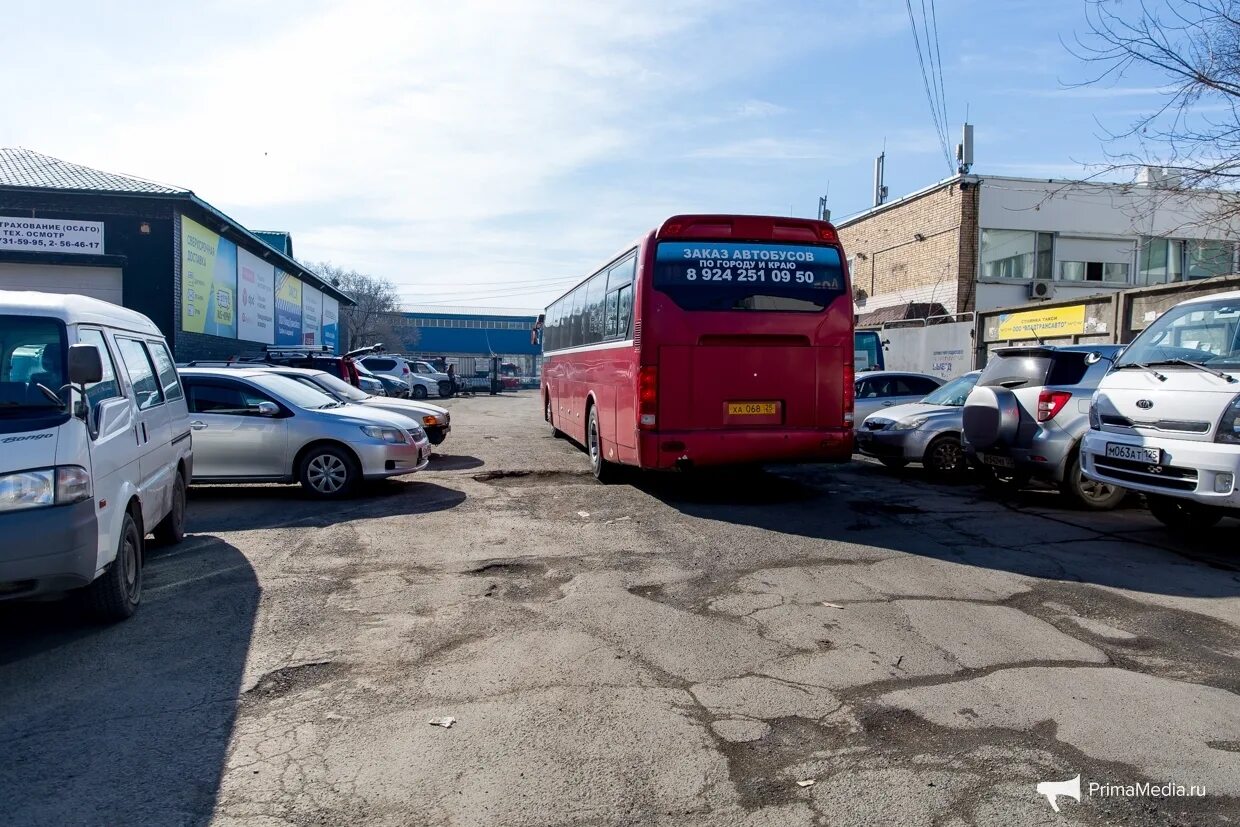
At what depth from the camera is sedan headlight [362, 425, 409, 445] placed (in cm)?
1012

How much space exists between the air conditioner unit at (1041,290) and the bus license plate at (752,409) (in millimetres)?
22116

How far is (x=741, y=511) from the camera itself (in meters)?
9.19

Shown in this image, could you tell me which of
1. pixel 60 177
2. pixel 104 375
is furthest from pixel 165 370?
pixel 60 177

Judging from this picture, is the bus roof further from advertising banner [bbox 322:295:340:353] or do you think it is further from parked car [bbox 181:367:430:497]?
advertising banner [bbox 322:295:340:353]

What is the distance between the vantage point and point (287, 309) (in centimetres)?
3609

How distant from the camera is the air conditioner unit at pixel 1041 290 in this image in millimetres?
27953

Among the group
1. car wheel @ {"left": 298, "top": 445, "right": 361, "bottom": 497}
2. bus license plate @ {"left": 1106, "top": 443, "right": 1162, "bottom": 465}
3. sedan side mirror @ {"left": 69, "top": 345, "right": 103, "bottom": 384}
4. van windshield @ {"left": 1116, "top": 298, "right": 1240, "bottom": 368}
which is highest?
van windshield @ {"left": 1116, "top": 298, "right": 1240, "bottom": 368}

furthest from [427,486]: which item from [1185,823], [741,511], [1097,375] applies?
[1185,823]

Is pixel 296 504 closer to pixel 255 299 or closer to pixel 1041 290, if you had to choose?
pixel 255 299

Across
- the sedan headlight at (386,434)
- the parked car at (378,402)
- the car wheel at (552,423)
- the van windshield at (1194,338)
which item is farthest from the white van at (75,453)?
the car wheel at (552,423)

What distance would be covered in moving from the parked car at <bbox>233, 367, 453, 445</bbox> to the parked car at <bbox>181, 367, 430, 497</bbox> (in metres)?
2.07

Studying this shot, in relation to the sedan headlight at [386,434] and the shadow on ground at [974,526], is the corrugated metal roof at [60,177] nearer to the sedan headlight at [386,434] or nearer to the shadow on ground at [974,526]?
the sedan headlight at [386,434]

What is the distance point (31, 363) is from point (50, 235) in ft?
66.1

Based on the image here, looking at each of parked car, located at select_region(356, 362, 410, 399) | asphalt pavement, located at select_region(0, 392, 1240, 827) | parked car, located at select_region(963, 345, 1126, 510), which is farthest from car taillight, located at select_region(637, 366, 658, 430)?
parked car, located at select_region(356, 362, 410, 399)
